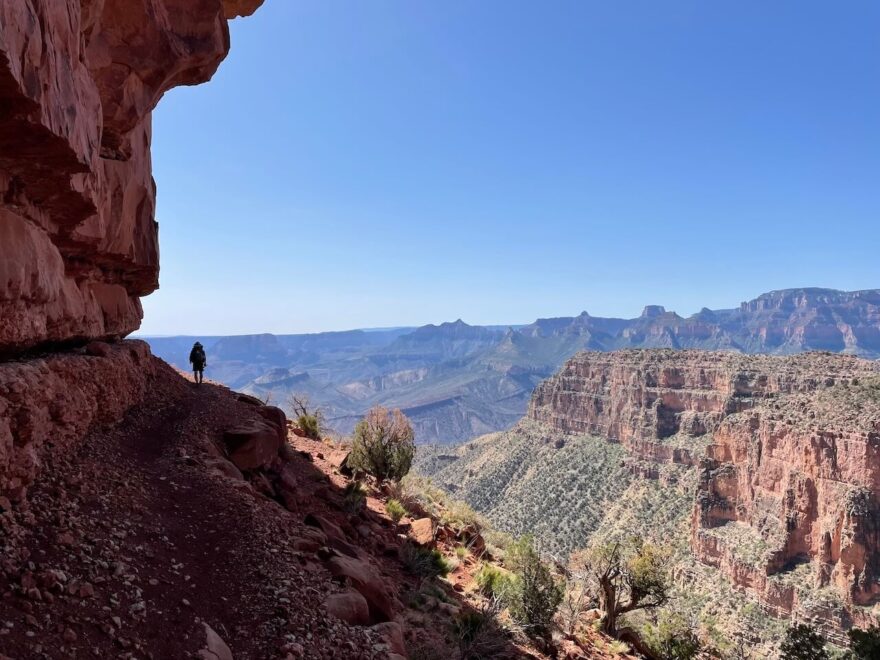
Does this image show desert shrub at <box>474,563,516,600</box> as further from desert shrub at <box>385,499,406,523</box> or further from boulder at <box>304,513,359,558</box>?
boulder at <box>304,513,359,558</box>

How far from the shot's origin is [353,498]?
47.5 feet

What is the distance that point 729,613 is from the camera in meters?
50.8

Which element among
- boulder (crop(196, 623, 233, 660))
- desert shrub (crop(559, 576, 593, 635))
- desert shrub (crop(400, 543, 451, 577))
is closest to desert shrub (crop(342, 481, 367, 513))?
desert shrub (crop(400, 543, 451, 577))

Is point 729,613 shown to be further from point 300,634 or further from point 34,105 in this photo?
point 34,105

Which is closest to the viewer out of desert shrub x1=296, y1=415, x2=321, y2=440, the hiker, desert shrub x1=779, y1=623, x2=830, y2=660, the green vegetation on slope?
desert shrub x1=779, y1=623, x2=830, y2=660

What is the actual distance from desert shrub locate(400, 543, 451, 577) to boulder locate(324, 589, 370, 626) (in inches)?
199

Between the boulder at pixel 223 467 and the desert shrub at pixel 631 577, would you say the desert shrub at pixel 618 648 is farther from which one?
the boulder at pixel 223 467

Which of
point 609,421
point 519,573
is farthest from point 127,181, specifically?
point 609,421

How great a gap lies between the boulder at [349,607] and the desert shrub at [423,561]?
505 cm

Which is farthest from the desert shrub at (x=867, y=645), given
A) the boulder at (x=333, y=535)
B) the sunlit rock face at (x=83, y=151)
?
the sunlit rock face at (x=83, y=151)

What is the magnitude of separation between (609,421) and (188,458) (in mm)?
134693

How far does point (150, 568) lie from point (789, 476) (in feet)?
252

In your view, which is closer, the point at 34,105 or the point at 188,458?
the point at 34,105

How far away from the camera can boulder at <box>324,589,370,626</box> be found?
288 inches
